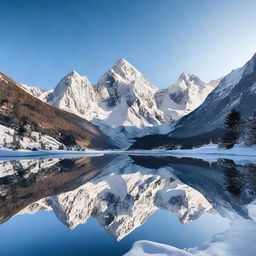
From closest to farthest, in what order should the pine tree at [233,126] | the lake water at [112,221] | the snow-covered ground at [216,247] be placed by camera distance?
the snow-covered ground at [216,247] → the lake water at [112,221] → the pine tree at [233,126]

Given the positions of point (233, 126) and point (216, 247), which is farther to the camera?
point (233, 126)

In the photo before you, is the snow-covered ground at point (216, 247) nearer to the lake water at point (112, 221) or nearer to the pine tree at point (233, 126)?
the lake water at point (112, 221)

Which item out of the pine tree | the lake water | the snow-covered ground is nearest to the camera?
the snow-covered ground

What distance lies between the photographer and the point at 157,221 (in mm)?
14562

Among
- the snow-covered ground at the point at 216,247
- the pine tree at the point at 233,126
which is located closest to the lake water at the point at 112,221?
the snow-covered ground at the point at 216,247

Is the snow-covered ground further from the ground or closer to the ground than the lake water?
closer to the ground

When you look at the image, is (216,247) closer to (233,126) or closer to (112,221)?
(112,221)

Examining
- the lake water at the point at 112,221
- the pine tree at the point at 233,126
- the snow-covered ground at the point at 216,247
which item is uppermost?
the pine tree at the point at 233,126

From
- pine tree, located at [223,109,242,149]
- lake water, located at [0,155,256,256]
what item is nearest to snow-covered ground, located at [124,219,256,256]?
lake water, located at [0,155,256,256]

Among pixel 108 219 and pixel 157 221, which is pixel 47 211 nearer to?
pixel 108 219

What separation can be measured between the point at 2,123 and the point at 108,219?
19171 centimetres

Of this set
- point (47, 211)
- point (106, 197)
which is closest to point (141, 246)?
point (47, 211)

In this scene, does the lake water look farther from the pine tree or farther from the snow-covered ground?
the pine tree

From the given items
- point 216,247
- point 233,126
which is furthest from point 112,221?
point 233,126
